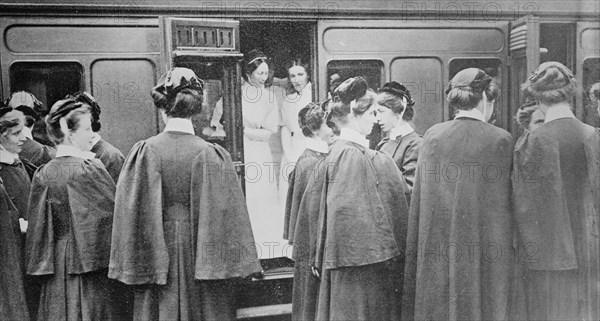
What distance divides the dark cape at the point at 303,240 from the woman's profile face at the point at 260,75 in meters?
1.03

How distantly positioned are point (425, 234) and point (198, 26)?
182cm

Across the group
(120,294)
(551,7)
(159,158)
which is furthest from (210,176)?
(551,7)

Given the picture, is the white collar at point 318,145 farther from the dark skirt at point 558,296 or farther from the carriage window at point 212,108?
→ the dark skirt at point 558,296

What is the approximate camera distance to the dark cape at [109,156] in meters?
2.79

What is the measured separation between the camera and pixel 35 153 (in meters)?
2.72

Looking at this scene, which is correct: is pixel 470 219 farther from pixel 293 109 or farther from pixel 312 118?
pixel 293 109

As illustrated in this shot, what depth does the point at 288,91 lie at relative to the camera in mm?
3787

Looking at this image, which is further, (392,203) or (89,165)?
(392,203)

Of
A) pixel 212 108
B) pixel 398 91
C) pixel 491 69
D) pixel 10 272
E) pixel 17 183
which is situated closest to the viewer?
pixel 10 272

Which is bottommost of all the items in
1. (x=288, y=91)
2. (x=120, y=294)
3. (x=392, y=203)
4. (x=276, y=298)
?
(x=276, y=298)

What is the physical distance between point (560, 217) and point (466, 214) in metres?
0.43

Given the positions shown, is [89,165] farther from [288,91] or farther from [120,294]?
[288,91]

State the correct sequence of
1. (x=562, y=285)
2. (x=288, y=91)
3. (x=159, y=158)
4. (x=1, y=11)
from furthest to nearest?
(x=288, y=91) < (x=1, y=11) < (x=562, y=285) < (x=159, y=158)

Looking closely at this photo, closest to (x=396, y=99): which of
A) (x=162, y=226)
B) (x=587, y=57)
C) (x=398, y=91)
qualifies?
(x=398, y=91)
